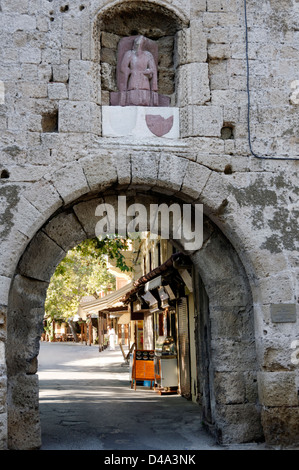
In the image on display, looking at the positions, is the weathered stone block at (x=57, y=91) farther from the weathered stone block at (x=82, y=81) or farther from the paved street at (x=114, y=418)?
the paved street at (x=114, y=418)

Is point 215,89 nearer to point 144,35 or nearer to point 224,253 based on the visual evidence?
point 144,35

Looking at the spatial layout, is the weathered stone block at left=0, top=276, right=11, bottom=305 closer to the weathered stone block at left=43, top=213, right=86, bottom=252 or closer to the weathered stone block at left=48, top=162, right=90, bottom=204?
the weathered stone block at left=43, top=213, right=86, bottom=252

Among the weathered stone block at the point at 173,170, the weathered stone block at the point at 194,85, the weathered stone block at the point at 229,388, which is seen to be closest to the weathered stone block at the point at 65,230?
the weathered stone block at the point at 173,170

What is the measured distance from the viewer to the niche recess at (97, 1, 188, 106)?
240 inches

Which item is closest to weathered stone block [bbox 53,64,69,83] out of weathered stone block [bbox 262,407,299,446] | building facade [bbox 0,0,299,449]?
building facade [bbox 0,0,299,449]

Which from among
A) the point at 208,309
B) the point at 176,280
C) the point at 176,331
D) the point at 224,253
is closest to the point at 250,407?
the point at 208,309

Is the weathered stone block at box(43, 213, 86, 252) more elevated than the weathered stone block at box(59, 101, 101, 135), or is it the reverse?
the weathered stone block at box(59, 101, 101, 135)

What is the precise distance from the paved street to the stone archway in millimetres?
394

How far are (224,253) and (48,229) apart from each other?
1970mm

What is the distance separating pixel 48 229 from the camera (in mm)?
5828

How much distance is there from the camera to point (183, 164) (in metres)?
5.68

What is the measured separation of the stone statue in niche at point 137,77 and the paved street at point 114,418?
374 centimetres

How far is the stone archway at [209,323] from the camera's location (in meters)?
5.42

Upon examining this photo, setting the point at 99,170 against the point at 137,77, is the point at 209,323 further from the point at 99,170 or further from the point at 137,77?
the point at 137,77
